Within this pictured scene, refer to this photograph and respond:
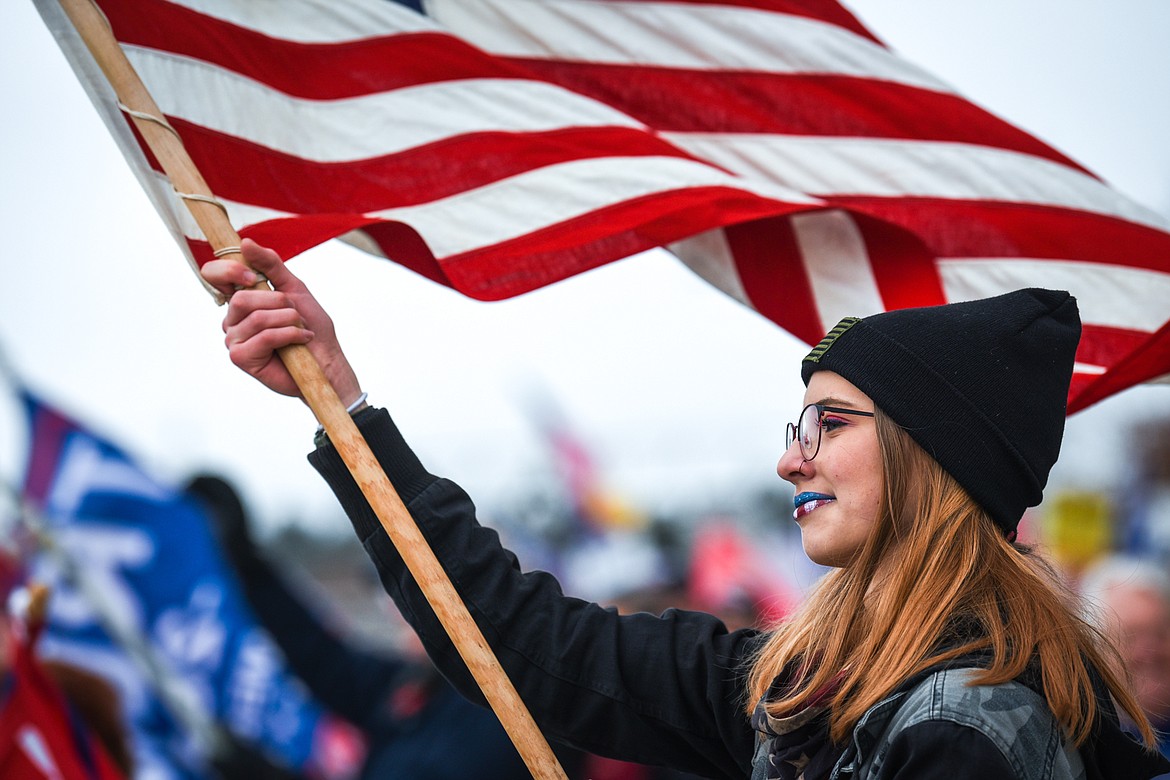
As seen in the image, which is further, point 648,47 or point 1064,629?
point 648,47

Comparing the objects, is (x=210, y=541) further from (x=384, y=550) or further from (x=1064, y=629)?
(x=1064, y=629)

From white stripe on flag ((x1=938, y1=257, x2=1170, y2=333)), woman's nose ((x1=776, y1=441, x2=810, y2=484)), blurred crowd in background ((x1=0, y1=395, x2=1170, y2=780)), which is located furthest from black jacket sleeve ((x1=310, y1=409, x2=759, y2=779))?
blurred crowd in background ((x1=0, y1=395, x2=1170, y2=780))

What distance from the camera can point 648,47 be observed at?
292cm

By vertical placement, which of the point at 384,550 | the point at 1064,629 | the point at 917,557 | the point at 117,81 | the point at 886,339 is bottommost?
the point at 1064,629

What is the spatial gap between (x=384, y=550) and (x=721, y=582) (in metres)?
5.78

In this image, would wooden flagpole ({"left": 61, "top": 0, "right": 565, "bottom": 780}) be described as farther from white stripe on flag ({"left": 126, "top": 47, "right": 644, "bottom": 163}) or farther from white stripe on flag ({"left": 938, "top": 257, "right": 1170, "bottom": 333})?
white stripe on flag ({"left": 938, "top": 257, "right": 1170, "bottom": 333})

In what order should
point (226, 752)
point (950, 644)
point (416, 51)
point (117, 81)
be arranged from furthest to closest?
point (226, 752) → point (416, 51) → point (117, 81) → point (950, 644)

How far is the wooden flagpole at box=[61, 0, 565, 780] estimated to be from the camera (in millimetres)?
1815

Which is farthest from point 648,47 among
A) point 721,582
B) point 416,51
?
point 721,582

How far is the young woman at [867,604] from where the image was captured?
60.5 inches

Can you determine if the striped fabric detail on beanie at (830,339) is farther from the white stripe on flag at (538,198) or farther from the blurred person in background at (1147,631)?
the blurred person in background at (1147,631)

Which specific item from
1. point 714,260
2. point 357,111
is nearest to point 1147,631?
point 714,260

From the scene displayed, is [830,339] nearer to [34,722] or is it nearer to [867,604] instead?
[867,604]

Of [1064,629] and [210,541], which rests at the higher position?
[210,541]
